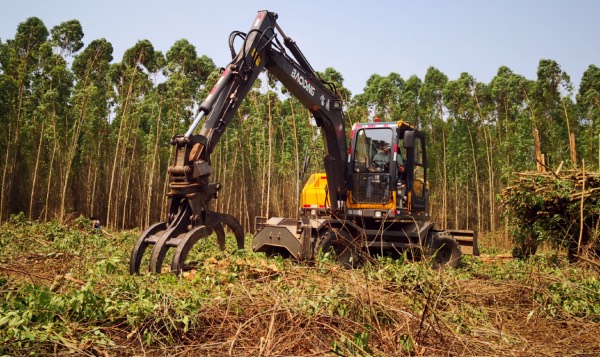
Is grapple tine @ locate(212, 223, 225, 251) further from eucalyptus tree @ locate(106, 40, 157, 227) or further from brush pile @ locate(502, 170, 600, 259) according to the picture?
eucalyptus tree @ locate(106, 40, 157, 227)

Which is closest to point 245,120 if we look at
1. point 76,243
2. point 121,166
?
point 121,166

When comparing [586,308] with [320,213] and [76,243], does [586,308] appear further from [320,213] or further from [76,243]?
[76,243]

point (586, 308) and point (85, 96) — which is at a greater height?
point (85, 96)

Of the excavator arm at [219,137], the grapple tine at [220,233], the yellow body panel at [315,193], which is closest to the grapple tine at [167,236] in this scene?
the excavator arm at [219,137]

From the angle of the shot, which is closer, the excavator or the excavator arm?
the excavator arm

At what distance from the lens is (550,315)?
18.2 feet

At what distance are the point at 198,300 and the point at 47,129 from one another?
21.4 m

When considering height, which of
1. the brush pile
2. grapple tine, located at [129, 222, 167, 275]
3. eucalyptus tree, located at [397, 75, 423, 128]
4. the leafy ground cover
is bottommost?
the leafy ground cover

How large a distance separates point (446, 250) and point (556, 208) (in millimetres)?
2608

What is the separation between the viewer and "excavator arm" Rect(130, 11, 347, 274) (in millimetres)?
6562

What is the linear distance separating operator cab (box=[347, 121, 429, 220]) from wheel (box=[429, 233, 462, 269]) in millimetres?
685

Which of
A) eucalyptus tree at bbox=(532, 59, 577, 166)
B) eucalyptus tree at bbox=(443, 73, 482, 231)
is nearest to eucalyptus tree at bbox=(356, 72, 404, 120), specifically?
eucalyptus tree at bbox=(443, 73, 482, 231)

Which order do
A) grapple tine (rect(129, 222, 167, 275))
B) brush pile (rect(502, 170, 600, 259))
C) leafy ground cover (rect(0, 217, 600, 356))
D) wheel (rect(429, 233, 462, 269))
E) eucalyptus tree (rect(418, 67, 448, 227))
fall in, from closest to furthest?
leafy ground cover (rect(0, 217, 600, 356)) < grapple tine (rect(129, 222, 167, 275)) < brush pile (rect(502, 170, 600, 259)) < wheel (rect(429, 233, 462, 269)) < eucalyptus tree (rect(418, 67, 448, 227))

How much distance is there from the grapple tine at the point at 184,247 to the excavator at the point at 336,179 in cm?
73
